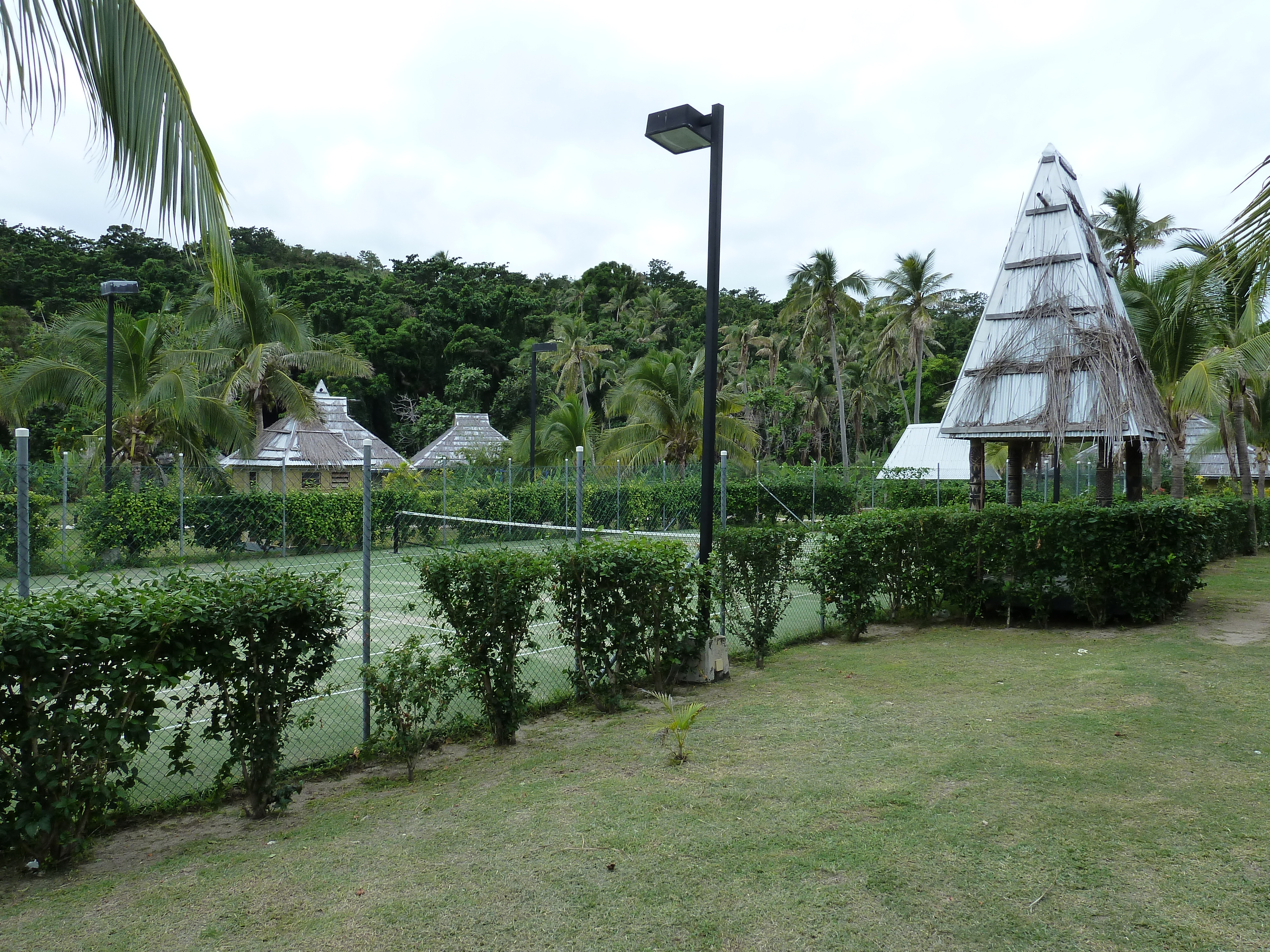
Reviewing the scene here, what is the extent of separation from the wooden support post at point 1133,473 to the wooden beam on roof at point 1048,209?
3501 millimetres

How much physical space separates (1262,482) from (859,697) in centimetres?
3050

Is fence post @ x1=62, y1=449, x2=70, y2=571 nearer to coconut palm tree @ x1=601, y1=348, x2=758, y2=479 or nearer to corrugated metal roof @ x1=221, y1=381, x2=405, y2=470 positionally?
corrugated metal roof @ x1=221, y1=381, x2=405, y2=470

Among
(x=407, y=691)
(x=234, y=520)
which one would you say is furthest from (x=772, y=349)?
(x=407, y=691)

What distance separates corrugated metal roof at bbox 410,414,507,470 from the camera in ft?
115

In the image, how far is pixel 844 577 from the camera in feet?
31.9

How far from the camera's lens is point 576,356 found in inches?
1687

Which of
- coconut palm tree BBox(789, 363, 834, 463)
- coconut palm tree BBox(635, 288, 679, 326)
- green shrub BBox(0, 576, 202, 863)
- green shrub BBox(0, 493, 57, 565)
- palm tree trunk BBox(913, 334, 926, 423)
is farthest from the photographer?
coconut palm tree BBox(635, 288, 679, 326)

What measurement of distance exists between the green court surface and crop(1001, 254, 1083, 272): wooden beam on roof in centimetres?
560

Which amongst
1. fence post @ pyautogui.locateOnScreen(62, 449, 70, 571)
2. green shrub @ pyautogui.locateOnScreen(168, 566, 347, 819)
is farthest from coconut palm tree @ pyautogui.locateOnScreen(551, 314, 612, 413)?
green shrub @ pyautogui.locateOnScreen(168, 566, 347, 819)

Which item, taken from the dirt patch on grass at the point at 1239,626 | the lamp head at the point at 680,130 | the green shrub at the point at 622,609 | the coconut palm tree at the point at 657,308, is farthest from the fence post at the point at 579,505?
the coconut palm tree at the point at 657,308

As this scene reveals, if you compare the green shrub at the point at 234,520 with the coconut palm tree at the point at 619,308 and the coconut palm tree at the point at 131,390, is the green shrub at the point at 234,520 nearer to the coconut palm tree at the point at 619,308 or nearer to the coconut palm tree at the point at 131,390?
the coconut palm tree at the point at 131,390

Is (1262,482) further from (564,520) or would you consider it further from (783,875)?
(783,875)

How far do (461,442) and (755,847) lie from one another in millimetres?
33187

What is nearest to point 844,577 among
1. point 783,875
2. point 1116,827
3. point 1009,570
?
point 1009,570
